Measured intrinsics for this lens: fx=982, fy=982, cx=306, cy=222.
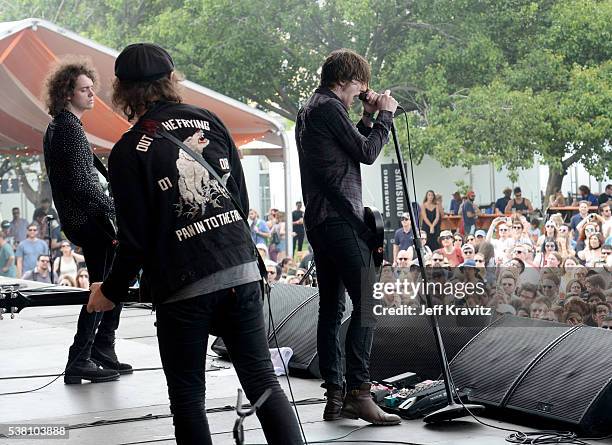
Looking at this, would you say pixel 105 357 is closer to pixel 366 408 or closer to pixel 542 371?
pixel 366 408

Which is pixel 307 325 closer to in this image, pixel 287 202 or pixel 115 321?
pixel 115 321

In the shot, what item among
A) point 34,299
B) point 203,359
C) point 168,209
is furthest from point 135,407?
point 168,209

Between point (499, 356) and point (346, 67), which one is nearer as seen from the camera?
point (346, 67)

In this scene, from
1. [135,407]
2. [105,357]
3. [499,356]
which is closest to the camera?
[499,356]

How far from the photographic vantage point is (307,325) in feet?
18.7

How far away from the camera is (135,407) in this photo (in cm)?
474

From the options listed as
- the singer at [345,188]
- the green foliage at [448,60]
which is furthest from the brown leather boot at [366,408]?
the green foliage at [448,60]

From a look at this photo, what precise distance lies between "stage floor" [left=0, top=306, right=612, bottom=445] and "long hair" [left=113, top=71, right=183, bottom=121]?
1611 millimetres

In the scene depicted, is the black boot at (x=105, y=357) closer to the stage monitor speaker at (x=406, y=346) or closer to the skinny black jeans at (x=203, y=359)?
the stage monitor speaker at (x=406, y=346)

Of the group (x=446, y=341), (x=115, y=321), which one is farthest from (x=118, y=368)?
(x=446, y=341)

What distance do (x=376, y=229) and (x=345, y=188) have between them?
219 millimetres

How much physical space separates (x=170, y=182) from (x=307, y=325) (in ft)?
9.77

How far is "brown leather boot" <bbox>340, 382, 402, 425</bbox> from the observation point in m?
4.20

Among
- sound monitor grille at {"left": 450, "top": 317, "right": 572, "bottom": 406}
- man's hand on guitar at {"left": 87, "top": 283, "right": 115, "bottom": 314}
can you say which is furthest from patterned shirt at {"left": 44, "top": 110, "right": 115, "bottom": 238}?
sound monitor grille at {"left": 450, "top": 317, "right": 572, "bottom": 406}
